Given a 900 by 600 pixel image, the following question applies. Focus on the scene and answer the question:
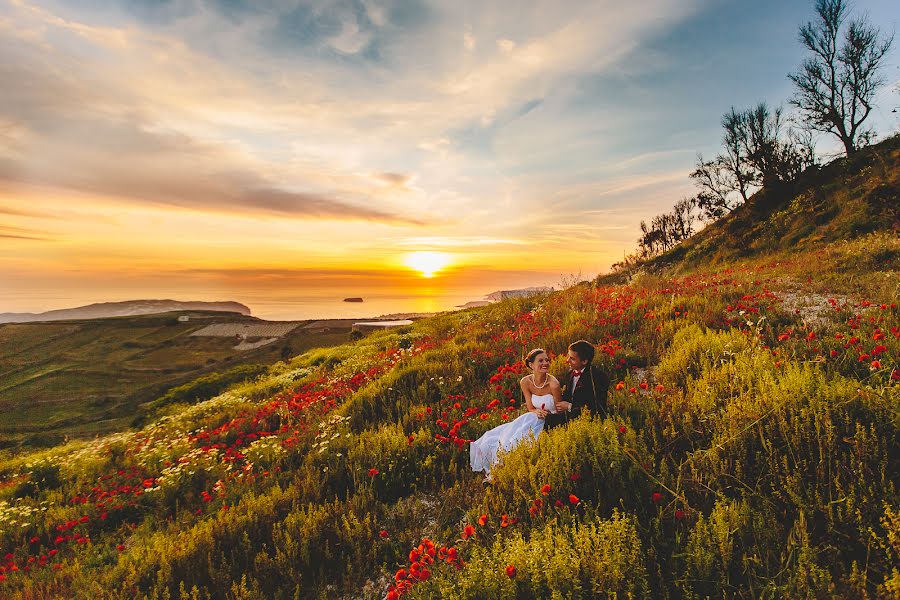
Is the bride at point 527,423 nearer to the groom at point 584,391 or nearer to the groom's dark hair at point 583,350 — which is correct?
the groom at point 584,391

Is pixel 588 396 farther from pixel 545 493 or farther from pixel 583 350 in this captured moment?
pixel 545 493

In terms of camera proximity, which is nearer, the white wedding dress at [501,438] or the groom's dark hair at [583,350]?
the white wedding dress at [501,438]

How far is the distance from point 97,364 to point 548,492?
73.9 m

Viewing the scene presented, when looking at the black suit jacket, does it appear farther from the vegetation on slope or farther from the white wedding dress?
the vegetation on slope

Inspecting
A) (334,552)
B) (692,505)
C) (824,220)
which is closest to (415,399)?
(334,552)

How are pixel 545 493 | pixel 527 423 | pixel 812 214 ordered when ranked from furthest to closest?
pixel 812 214, pixel 527 423, pixel 545 493

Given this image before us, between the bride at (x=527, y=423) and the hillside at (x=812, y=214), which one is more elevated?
the hillside at (x=812, y=214)

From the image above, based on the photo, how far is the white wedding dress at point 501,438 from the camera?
15.6ft

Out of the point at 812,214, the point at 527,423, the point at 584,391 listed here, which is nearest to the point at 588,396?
the point at 584,391

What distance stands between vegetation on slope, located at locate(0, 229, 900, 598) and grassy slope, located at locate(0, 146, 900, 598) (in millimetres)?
25

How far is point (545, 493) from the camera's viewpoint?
3.18 meters

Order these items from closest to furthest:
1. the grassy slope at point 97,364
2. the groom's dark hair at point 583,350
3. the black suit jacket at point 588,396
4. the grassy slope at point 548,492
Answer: the grassy slope at point 548,492 < the black suit jacket at point 588,396 < the groom's dark hair at point 583,350 < the grassy slope at point 97,364

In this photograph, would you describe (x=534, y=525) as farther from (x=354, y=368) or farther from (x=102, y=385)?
(x=102, y=385)

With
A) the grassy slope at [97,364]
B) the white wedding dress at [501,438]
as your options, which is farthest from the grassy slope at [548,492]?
the grassy slope at [97,364]
